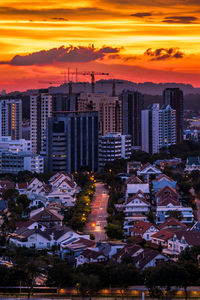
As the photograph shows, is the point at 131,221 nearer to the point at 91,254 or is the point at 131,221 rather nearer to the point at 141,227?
the point at 141,227

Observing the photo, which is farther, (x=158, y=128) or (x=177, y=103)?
(x=177, y=103)

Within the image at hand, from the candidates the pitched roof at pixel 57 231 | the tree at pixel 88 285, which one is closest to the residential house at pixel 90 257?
the tree at pixel 88 285

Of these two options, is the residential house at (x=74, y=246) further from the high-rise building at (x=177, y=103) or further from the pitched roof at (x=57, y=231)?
the high-rise building at (x=177, y=103)

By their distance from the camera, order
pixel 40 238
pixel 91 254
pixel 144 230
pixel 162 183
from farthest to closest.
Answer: pixel 162 183, pixel 144 230, pixel 40 238, pixel 91 254

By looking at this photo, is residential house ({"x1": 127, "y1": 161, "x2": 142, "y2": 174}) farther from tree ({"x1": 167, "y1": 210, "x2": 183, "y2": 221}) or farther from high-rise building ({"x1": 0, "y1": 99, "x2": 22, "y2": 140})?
high-rise building ({"x1": 0, "y1": 99, "x2": 22, "y2": 140})

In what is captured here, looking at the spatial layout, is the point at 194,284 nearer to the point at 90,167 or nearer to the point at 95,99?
the point at 90,167

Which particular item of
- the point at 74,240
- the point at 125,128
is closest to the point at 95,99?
the point at 125,128

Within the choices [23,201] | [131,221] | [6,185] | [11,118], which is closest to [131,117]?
[11,118]
